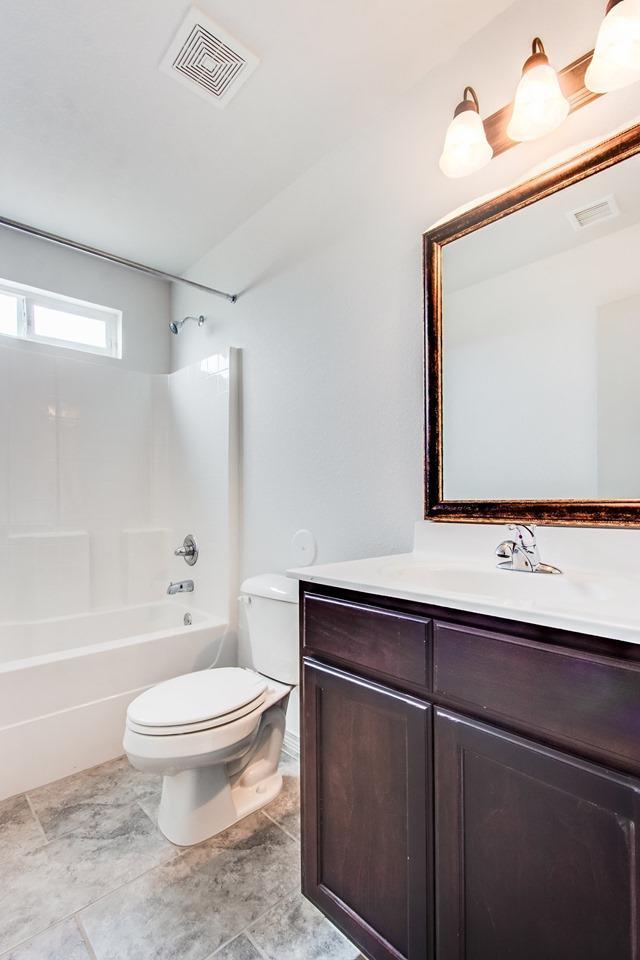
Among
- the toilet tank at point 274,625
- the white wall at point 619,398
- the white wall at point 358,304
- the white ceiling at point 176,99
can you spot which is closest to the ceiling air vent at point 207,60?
the white ceiling at point 176,99

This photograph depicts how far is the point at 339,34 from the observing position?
138 cm

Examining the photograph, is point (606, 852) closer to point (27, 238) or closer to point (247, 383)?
point (247, 383)

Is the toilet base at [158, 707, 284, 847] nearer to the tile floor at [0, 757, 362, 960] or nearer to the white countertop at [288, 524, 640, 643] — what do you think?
the tile floor at [0, 757, 362, 960]

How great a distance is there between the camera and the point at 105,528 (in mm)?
2611

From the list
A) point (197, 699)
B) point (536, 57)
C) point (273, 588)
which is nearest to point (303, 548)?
point (273, 588)

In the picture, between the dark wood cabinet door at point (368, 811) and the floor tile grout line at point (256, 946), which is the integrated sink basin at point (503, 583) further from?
the floor tile grout line at point (256, 946)

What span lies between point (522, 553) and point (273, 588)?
0.88 meters

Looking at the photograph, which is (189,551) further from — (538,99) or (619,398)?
(538,99)

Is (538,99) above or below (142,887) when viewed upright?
above

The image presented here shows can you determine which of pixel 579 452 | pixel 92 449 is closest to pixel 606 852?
pixel 579 452

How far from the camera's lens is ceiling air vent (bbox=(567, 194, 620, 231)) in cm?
113

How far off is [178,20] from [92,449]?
189 cm

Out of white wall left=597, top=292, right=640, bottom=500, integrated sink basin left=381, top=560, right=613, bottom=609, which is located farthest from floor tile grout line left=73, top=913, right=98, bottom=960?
Result: white wall left=597, top=292, right=640, bottom=500

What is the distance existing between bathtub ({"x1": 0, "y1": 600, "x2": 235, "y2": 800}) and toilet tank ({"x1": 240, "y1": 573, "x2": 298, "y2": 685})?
0.54m
